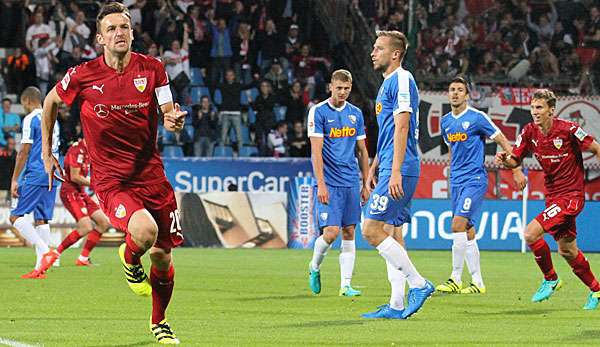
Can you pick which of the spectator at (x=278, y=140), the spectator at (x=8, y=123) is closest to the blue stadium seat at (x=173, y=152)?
the spectator at (x=278, y=140)

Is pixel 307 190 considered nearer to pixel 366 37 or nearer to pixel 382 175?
pixel 366 37

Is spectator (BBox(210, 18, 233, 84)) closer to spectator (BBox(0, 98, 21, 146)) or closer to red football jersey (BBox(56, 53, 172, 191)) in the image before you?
spectator (BBox(0, 98, 21, 146))

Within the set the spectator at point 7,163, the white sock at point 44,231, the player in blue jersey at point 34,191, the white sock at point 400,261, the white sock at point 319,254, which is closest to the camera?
the white sock at point 400,261

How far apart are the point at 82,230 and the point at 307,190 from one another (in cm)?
695

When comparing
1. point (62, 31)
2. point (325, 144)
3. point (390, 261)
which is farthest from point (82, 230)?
point (62, 31)

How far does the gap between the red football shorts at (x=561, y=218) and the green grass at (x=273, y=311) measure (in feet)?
2.48

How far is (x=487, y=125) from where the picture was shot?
14.5 m

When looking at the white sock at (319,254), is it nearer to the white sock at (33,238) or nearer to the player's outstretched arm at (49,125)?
the white sock at (33,238)

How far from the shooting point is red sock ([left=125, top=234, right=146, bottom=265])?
8.39 m

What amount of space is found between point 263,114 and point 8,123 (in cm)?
548

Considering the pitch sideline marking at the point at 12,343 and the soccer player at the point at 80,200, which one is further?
the soccer player at the point at 80,200

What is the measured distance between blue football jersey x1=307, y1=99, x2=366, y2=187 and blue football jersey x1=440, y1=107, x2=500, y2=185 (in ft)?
4.87

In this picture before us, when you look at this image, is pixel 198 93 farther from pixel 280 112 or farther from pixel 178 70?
pixel 280 112

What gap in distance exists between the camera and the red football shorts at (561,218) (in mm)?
11969
